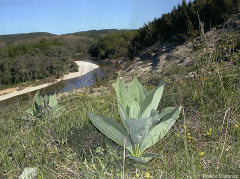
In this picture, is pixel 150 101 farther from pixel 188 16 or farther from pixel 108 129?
pixel 188 16

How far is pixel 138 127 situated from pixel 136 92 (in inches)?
15.5

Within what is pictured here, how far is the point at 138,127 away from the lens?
1306mm

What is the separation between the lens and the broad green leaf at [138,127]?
1.27 meters

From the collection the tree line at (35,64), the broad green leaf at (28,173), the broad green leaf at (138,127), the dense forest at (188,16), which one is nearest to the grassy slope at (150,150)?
the broad green leaf at (28,173)

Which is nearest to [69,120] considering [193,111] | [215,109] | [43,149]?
[43,149]

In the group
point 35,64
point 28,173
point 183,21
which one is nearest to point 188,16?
point 183,21

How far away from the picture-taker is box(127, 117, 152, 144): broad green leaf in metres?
1.27

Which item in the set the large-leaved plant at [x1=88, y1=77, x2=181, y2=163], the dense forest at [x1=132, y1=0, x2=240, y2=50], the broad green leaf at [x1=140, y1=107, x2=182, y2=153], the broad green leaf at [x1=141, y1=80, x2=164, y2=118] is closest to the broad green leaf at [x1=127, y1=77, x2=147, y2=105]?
the large-leaved plant at [x1=88, y1=77, x2=181, y2=163]

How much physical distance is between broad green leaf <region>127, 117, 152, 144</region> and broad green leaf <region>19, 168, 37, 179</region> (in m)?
0.64

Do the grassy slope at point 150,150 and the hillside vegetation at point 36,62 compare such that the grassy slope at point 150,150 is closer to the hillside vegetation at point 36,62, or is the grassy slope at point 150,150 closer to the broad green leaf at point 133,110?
the broad green leaf at point 133,110

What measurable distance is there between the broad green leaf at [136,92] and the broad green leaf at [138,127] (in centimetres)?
32

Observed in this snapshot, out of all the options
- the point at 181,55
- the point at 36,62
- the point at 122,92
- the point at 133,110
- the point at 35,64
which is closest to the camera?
the point at 133,110

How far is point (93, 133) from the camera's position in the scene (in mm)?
1830

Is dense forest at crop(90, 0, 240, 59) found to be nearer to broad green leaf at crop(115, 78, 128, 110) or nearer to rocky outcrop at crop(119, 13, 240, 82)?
rocky outcrop at crop(119, 13, 240, 82)
